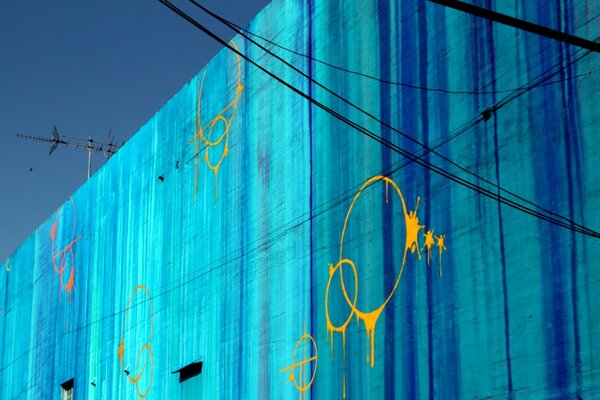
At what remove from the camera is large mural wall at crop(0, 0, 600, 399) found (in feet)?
42.3

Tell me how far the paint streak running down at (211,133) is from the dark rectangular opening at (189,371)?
3.04 m

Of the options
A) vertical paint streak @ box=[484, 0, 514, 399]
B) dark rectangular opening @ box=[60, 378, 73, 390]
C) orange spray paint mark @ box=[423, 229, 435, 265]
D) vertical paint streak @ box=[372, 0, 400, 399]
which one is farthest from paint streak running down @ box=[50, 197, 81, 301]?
vertical paint streak @ box=[484, 0, 514, 399]

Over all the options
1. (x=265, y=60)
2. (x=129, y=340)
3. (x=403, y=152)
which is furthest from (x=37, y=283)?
(x=403, y=152)

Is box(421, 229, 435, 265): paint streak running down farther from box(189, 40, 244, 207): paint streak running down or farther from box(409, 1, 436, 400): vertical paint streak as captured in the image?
box(189, 40, 244, 207): paint streak running down

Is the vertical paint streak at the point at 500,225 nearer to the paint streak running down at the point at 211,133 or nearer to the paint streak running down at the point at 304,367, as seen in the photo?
the paint streak running down at the point at 304,367

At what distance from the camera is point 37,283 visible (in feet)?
97.7

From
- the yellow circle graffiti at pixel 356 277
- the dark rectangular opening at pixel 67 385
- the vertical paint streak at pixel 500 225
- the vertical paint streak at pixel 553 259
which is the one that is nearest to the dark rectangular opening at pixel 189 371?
the yellow circle graffiti at pixel 356 277

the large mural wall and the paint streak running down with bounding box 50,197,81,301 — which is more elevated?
the paint streak running down with bounding box 50,197,81,301

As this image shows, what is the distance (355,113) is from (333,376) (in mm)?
3827

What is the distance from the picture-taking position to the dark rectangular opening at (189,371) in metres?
20.4

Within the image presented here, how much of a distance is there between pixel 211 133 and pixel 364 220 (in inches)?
226

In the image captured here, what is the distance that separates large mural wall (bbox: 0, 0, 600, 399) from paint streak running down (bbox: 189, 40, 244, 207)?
4 cm

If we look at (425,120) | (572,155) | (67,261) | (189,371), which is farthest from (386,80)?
(67,261)

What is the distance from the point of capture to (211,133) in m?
21.1
